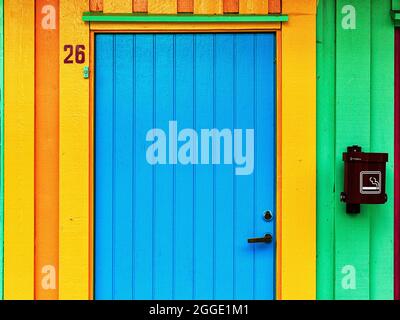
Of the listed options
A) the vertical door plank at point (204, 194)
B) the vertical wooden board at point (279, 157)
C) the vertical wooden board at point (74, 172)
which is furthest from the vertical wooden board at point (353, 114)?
the vertical wooden board at point (74, 172)

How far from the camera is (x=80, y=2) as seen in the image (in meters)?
3.06

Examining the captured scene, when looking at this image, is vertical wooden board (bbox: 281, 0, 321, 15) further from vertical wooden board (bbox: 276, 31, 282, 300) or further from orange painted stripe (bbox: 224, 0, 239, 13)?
orange painted stripe (bbox: 224, 0, 239, 13)

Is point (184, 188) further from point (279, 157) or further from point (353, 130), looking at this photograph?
point (353, 130)

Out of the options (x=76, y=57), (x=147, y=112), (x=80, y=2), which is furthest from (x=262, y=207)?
(x=80, y=2)

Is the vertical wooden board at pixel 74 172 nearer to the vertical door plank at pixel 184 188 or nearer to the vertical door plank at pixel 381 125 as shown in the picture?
the vertical door plank at pixel 184 188

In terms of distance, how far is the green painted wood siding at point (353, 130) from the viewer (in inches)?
121

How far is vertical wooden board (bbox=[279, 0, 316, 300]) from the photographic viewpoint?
304cm

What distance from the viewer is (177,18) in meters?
3.06

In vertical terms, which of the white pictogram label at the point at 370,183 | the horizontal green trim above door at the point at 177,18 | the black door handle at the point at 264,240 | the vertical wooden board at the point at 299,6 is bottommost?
the black door handle at the point at 264,240

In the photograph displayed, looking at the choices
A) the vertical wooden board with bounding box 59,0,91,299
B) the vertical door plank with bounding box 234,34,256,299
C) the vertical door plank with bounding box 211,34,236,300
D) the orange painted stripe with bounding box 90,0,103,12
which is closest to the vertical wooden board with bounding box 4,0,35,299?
the vertical wooden board with bounding box 59,0,91,299

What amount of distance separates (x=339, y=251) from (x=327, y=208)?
31 centimetres

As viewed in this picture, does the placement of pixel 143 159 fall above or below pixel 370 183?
above

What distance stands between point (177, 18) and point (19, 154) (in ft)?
4.69

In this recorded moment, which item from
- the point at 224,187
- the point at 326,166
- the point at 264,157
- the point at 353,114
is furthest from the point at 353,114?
the point at 224,187
